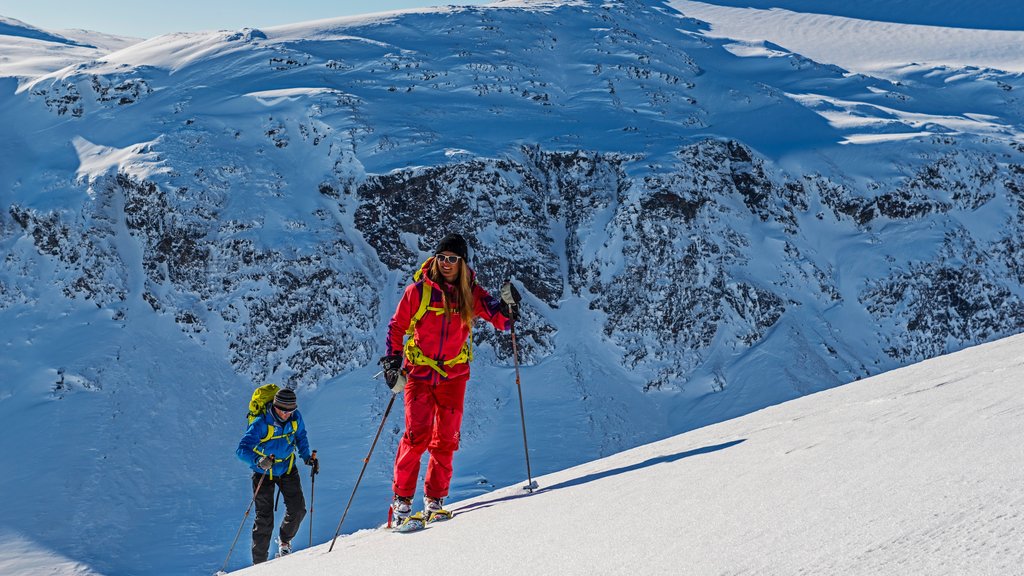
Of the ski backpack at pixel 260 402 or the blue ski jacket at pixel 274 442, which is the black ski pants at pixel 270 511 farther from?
the ski backpack at pixel 260 402

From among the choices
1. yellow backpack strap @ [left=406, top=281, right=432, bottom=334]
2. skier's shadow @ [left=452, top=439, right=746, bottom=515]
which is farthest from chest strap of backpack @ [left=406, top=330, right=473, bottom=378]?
skier's shadow @ [left=452, top=439, right=746, bottom=515]

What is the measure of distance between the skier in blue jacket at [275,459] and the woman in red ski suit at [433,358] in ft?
8.39

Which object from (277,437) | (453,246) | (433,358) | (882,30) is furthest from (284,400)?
(882,30)

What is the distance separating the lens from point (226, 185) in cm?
1947

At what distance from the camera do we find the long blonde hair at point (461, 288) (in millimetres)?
6496

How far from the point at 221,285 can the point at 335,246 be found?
2.93m

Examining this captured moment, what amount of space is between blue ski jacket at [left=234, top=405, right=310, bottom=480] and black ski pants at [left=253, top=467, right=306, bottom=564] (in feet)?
0.41

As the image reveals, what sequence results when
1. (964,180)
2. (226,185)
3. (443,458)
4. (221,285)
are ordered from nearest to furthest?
1. (443,458)
2. (221,285)
3. (226,185)
4. (964,180)

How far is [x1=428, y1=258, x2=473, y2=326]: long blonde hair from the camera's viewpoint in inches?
256

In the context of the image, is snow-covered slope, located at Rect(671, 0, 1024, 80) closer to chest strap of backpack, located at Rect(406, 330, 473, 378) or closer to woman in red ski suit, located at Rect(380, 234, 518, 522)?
woman in red ski suit, located at Rect(380, 234, 518, 522)

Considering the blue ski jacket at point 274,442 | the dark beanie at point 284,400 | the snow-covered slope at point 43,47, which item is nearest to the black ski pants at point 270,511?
the blue ski jacket at point 274,442

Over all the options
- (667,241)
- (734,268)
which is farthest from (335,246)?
(734,268)

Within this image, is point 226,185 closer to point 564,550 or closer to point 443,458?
point 443,458

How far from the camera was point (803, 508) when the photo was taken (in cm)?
289
